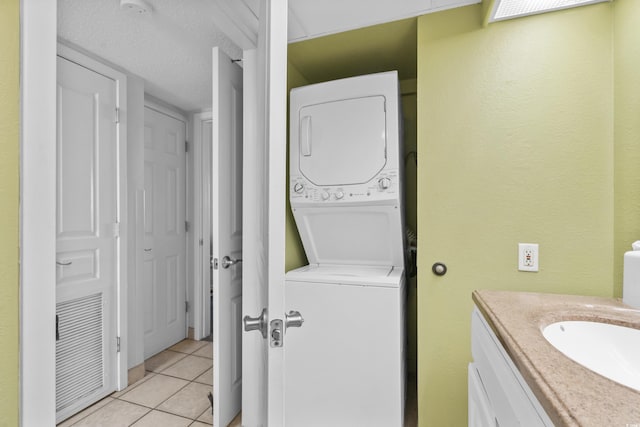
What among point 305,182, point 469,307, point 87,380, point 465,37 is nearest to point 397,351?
point 469,307

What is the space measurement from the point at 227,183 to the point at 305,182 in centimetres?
46

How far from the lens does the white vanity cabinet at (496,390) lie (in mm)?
640

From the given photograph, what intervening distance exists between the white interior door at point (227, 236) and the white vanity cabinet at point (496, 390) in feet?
4.18

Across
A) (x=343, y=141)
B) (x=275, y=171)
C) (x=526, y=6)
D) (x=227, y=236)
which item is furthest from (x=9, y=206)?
(x=526, y=6)

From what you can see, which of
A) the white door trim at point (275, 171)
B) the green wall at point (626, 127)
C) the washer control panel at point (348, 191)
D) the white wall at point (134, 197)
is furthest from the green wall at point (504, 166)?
the white wall at point (134, 197)

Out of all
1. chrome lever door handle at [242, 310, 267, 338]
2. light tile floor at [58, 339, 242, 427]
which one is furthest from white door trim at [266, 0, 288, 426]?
light tile floor at [58, 339, 242, 427]

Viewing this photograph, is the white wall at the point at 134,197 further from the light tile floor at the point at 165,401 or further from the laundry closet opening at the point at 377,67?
the laundry closet opening at the point at 377,67

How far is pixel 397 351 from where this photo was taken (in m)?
1.48

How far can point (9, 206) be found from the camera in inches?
24.4

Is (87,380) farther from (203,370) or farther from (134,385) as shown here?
(203,370)

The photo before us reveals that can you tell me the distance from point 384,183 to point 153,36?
154 cm

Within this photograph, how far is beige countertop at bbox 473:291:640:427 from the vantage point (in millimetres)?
491

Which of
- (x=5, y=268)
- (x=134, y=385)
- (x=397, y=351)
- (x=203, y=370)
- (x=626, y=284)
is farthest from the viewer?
(x=203, y=370)

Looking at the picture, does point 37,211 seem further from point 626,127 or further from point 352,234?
point 626,127
